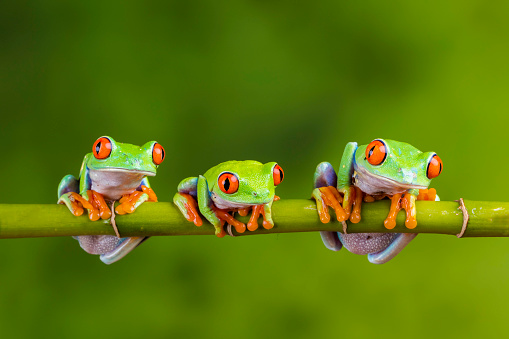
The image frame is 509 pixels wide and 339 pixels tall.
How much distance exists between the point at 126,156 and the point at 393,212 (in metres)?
0.58

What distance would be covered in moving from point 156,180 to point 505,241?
1.52 meters

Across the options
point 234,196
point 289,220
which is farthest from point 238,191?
point 289,220

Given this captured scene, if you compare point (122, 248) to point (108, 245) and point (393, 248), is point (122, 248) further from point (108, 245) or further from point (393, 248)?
point (393, 248)

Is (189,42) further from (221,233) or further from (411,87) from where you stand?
(221,233)

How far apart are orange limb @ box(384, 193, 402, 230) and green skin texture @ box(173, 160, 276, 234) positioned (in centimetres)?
24

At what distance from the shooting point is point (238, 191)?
3.53 feet

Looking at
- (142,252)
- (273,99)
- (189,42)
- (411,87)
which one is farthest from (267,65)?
(142,252)

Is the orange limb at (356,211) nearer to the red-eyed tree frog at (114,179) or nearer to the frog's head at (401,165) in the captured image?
the frog's head at (401,165)

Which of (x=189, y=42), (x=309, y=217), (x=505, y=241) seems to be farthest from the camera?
(x=189, y=42)

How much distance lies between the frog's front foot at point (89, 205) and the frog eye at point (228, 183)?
0.79ft

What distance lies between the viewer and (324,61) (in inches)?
93.5

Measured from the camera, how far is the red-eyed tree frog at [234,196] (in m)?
1.07

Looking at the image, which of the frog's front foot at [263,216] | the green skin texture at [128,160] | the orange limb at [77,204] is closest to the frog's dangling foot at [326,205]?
the frog's front foot at [263,216]

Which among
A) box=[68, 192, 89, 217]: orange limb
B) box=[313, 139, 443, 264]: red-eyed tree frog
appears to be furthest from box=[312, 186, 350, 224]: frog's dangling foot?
box=[68, 192, 89, 217]: orange limb
